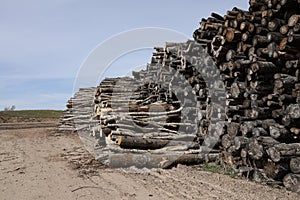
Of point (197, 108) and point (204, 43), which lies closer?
point (204, 43)

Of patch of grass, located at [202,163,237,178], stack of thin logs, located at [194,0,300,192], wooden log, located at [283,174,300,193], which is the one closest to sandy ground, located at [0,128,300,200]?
wooden log, located at [283,174,300,193]

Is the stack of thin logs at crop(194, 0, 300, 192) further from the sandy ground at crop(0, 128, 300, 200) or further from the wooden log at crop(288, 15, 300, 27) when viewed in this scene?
the sandy ground at crop(0, 128, 300, 200)

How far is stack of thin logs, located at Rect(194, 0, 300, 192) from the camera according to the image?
5789 mm

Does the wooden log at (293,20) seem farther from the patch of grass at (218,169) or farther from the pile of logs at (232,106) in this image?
the patch of grass at (218,169)

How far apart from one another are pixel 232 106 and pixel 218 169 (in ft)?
4.69

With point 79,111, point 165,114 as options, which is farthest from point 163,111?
point 79,111

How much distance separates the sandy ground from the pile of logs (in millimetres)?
483

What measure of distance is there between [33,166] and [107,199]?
3.39 metres

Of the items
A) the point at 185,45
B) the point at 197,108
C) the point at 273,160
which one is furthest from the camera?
the point at 185,45

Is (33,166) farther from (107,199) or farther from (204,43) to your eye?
(204,43)

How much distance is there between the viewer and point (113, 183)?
19.9ft

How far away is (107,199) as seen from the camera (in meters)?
5.16

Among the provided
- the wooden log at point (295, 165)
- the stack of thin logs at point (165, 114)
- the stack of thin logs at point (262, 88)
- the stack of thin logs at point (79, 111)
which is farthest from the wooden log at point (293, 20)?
the stack of thin logs at point (79, 111)

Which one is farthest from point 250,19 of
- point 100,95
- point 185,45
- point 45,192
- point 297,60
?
point 100,95
